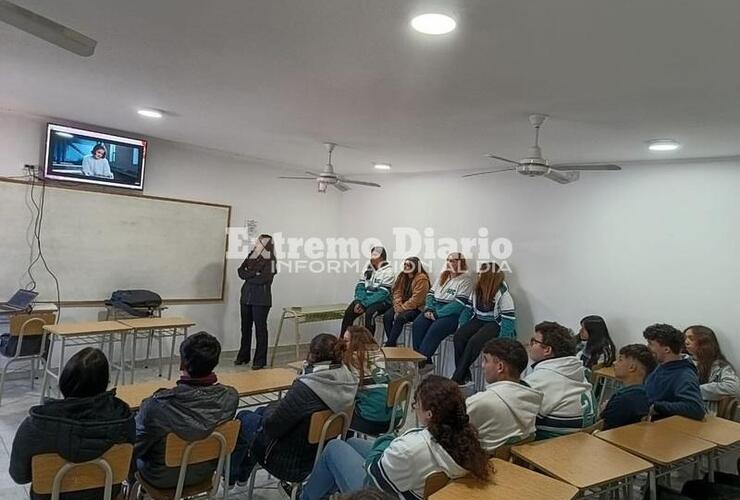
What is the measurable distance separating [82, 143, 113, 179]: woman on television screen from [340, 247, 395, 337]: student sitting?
330cm

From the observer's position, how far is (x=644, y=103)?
304cm

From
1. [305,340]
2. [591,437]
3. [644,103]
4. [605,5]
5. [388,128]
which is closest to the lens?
[605,5]

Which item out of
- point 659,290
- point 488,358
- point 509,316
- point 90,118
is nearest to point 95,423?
point 488,358

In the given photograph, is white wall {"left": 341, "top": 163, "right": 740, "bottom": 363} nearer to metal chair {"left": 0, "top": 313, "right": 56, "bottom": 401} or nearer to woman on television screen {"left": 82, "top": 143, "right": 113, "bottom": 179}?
woman on television screen {"left": 82, "top": 143, "right": 113, "bottom": 179}

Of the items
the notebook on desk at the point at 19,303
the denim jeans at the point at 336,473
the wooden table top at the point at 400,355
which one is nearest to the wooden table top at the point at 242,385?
the denim jeans at the point at 336,473

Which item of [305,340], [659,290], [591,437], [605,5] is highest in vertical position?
[605,5]

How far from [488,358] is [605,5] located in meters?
1.62

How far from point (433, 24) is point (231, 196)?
15.8ft

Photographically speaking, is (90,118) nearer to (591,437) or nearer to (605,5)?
(605,5)

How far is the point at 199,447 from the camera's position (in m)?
2.21

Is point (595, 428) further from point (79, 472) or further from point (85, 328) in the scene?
point (85, 328)

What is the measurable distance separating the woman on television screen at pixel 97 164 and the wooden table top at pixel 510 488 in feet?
16.0

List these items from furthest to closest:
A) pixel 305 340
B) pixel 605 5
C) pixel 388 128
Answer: pixel 305 340
pixel 388 128
pixel 605 5

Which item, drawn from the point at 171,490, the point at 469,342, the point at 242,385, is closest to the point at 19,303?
the point at 242,385
